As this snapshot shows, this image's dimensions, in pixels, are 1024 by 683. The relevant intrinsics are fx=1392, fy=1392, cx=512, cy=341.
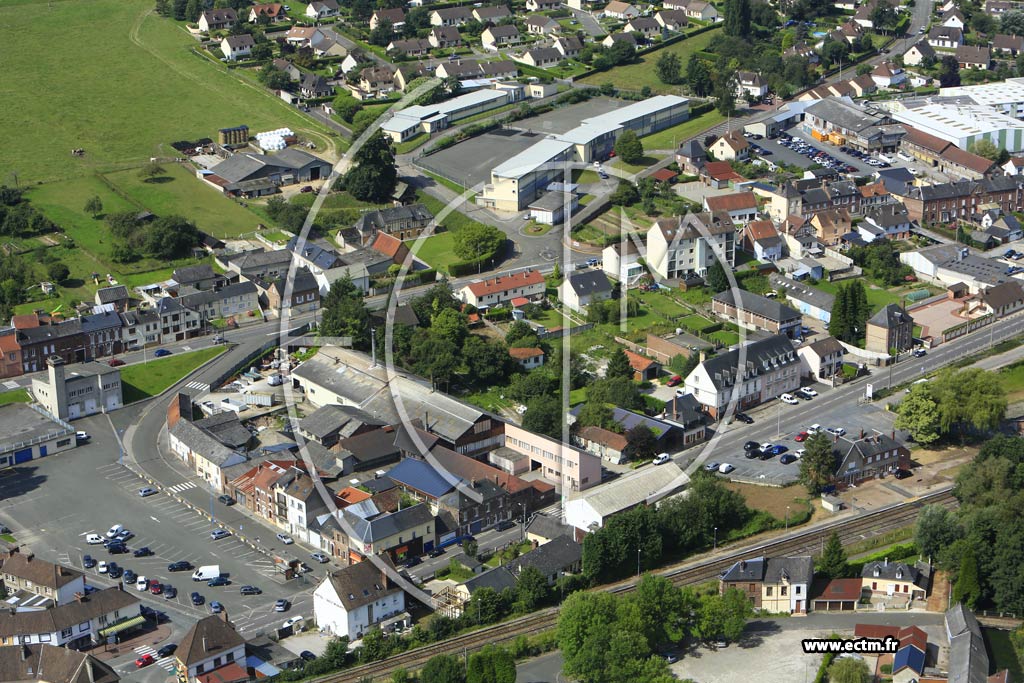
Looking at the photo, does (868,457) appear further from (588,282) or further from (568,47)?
(568,47)

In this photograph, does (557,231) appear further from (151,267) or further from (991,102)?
(991,102)

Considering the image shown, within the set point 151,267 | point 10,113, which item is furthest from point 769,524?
point 10,113

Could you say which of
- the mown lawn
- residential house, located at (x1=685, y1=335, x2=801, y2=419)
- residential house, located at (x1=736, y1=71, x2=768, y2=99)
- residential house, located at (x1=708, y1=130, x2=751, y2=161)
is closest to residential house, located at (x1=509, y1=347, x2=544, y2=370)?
residential house, located at (x1=685, y1=335, x2=801, y2=419)

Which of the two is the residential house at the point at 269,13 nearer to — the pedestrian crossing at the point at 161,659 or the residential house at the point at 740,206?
the residential house at the point at 740,206

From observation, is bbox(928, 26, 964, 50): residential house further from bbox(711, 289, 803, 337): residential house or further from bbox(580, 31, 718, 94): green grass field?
bbox(711, 289, 803, 337): residential house

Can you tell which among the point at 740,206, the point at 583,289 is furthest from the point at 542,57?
the point at 583,289

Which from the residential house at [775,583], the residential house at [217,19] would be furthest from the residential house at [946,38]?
the residential house at [775,583]
